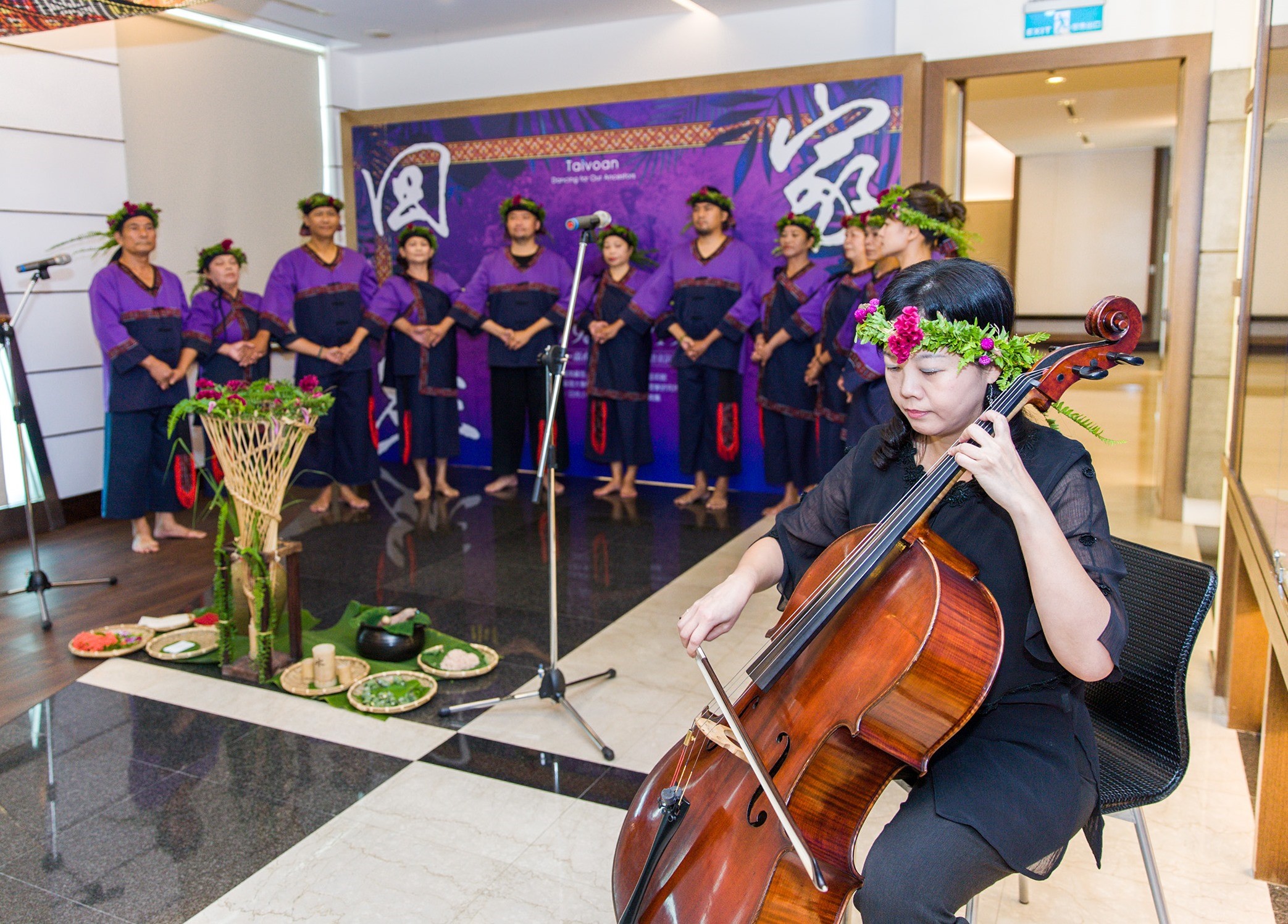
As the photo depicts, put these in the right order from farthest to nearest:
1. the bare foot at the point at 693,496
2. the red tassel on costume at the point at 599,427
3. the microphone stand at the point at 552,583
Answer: the red tassel on costume at the point at 599,427, the bare foot at the point at 693,496, the microphone stand at the point at 552,583

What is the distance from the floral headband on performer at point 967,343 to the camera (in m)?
1.50

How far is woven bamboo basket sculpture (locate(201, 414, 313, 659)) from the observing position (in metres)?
3.44

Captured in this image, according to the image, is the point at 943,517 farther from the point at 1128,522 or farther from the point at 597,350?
the point at 597,350

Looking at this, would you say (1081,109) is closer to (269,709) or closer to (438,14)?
(438,14)

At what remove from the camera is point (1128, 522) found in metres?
5.39

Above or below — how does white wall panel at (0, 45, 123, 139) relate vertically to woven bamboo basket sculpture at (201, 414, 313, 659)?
above

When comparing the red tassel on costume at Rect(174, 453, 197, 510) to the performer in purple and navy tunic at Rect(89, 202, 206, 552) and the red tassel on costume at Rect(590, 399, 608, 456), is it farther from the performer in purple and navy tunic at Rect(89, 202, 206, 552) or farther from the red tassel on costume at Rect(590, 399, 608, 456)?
the red tassel on costume at Rect(590, 399, 608, 456)

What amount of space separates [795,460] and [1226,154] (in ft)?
8.59

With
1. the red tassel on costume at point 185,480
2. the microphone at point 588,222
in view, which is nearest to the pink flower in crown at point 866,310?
the microphone at point 588,222

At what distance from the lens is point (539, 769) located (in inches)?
112

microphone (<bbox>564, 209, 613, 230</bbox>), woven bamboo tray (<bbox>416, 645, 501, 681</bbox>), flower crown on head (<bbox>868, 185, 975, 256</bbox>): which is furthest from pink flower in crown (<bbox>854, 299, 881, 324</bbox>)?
woven bamboo tray (<bbox>416, 645, 501, 681</bbox>)

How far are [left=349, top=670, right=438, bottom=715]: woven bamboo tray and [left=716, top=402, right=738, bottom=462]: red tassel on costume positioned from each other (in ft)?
9.92

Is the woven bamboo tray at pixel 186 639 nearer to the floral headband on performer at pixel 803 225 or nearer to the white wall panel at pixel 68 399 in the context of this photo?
the white wall panel at pixel 68 399

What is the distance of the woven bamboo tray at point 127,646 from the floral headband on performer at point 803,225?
146 inches
